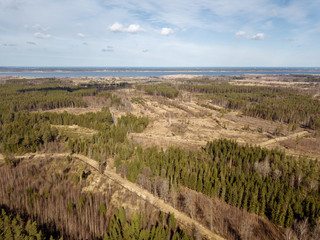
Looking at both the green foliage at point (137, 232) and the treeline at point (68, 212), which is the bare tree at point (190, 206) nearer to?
the treeline at point (68, 212)

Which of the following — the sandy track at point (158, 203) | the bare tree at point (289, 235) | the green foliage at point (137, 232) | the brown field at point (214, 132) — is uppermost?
the brown field at point (214, 132)

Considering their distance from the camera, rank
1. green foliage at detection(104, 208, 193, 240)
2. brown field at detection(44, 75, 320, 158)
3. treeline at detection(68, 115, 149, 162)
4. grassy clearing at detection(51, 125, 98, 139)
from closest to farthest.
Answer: green foliage at detection(104, 208, 193, 240) → treeline at detection(68, 115, 149, 162) → brown field at detection(44, 75, 320, 158) → grassy clearing at detection(51, 125, 98, 139)

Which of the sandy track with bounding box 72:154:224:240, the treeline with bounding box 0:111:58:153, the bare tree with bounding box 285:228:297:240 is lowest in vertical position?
the sandy track with bounding box 72:154:224:240

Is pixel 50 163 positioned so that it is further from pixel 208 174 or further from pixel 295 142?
pixel 295 142

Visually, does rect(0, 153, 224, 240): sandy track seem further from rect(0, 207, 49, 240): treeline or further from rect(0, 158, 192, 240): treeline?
rect(0, 207, 49, 240): treeline

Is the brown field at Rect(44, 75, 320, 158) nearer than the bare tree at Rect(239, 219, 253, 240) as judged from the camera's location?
No

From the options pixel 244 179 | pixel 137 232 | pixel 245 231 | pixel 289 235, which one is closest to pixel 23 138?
pixel 137 232

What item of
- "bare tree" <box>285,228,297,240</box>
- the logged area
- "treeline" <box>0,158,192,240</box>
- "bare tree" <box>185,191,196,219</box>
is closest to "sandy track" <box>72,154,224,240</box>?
the logged area

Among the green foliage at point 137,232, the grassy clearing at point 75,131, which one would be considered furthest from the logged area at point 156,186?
the grassy clearing at point 75,131
